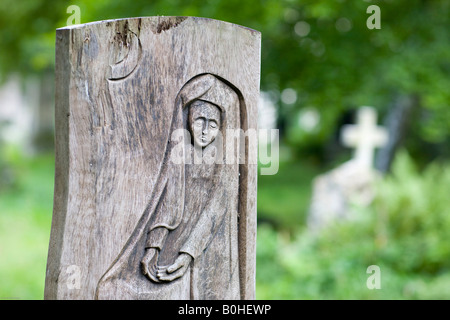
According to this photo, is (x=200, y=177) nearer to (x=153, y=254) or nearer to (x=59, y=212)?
(x=153, y=254)

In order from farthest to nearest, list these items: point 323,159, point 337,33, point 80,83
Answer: point 323,159, point 337,33, point 80,83

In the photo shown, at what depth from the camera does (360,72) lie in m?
6.43

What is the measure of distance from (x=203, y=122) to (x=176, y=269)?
52 centimetres

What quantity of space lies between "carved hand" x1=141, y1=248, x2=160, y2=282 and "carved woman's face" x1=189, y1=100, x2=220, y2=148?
403mm

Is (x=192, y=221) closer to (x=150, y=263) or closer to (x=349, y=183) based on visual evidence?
(x=150, y=263)

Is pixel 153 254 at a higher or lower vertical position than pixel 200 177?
lower

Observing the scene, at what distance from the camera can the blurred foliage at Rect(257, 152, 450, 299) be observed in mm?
4602

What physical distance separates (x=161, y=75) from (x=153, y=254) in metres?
0.60

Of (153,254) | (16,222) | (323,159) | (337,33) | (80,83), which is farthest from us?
(323,159)

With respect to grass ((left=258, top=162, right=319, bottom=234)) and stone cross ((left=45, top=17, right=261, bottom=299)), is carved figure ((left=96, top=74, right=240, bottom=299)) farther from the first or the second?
grass ((left=258, top=162, right=319, bottom=234))

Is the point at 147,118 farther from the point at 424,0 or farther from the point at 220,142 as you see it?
the point at 424,0

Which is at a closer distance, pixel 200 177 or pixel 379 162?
pixel 200 177

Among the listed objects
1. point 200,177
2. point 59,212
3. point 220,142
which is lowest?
point 59,212

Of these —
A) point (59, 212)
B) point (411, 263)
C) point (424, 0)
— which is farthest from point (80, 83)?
point (424, 0)
